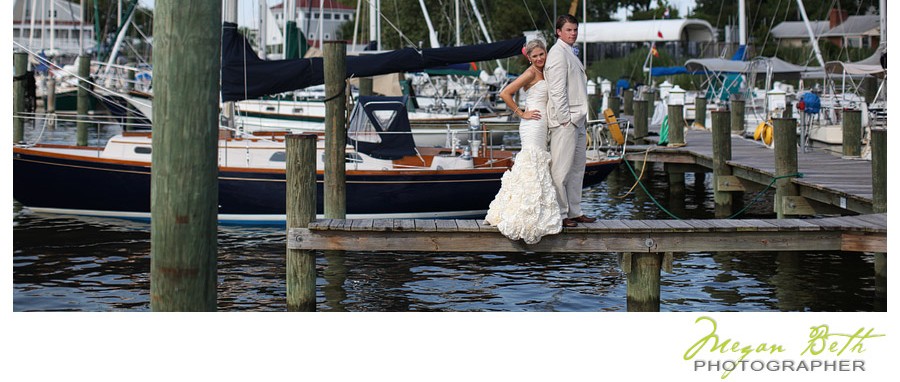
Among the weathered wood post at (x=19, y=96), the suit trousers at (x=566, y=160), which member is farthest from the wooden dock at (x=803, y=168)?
the weathered wood post at (x=19, y=96)

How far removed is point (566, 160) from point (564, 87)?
63cm

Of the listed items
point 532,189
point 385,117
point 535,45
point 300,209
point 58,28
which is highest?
point 58,28

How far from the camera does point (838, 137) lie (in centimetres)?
2239

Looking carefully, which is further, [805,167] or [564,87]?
[805,167]

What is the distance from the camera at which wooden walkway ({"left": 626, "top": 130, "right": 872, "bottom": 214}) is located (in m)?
13.7

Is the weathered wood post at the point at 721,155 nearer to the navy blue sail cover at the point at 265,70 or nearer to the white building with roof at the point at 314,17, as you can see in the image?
the navy blue sail cover at the point at 265,70

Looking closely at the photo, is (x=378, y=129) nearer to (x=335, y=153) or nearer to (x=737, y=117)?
(x=335, y=153)

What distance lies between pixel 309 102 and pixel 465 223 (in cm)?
1837

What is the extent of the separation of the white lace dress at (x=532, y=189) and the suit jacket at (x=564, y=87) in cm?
11

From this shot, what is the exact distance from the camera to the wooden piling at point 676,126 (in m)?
21.0

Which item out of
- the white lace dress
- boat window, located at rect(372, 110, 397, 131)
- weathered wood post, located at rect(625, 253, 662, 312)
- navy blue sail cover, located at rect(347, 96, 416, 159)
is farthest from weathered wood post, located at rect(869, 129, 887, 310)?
boat window, located at rect(372, 110, 397, 131)

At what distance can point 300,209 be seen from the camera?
34.2ft

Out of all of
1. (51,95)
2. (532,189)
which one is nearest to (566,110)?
(532,189)
